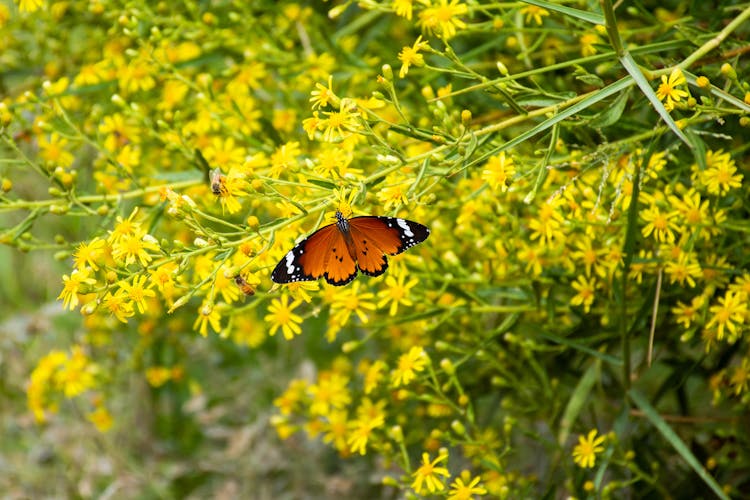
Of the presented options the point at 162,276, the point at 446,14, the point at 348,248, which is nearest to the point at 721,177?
the point at 446,14

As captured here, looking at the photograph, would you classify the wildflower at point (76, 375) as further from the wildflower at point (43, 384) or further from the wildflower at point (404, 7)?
the wildflower at point (404, 7)

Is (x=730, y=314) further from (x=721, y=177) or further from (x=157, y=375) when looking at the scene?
(x=157, y=375)

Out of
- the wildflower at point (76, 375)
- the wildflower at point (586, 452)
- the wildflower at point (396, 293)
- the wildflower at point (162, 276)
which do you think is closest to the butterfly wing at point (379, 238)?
the wildflower at point (396, 293)

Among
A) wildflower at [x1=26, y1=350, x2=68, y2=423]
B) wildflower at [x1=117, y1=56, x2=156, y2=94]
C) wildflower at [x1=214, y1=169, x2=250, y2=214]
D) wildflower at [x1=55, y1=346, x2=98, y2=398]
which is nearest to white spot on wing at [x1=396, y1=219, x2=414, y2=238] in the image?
wildflower at [x1=214, y1=169, x2=250, y2=214]

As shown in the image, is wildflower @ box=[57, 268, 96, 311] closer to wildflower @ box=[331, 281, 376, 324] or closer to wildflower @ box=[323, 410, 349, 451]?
wildflower @ box=[331, 281, 376, 324]

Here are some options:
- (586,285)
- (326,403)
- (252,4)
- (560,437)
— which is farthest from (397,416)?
(252,4)

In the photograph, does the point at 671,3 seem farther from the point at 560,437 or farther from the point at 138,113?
the point at 138,113
